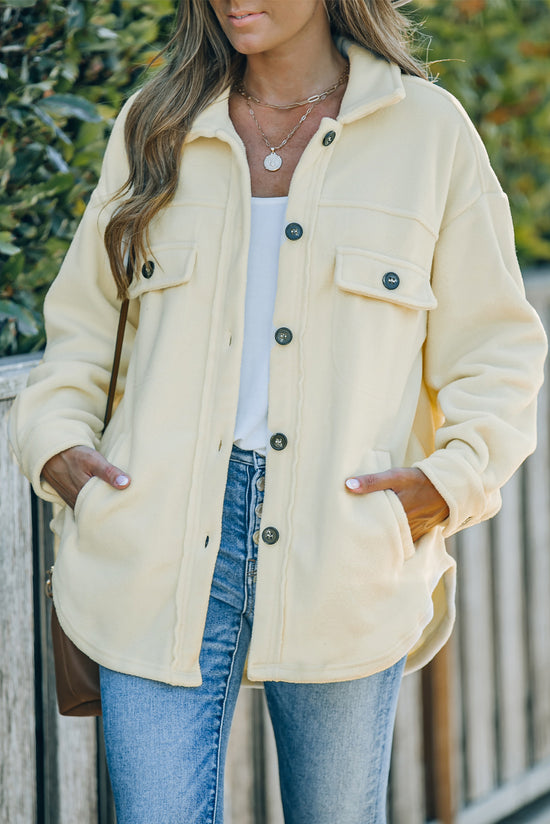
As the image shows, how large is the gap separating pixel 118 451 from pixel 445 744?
1.95m

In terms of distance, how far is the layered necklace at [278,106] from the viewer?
2.18 meters

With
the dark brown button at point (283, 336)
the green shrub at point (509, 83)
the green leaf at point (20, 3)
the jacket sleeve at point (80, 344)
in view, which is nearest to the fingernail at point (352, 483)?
the dark brown button at point (283, 336)

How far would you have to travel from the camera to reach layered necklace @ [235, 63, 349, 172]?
2178 millimetres

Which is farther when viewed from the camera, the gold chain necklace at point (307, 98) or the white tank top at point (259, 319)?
the gold chain necklace at point (307, 98)

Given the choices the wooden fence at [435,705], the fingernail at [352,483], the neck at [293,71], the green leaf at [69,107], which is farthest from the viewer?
the green leaf at [69,107]

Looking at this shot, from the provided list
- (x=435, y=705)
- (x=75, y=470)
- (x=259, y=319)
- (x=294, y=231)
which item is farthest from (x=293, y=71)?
(x=435, y=705)

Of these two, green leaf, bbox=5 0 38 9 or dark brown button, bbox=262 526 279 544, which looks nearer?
dark brown button, bbox=262 526 279 544

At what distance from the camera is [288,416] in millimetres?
2043

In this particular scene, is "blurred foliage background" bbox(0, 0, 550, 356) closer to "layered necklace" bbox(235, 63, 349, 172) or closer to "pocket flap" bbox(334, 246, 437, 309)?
"layered necklace" bbox(235, 63, 349, 172)

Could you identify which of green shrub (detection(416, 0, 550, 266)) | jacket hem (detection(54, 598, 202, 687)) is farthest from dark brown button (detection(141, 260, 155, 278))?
green shrub (detection(416, 0, 550, 266))

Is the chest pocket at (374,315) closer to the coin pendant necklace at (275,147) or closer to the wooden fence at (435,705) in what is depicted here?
the coin pendant necklace at (275,147)

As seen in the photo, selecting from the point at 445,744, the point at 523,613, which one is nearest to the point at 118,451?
the point at 445,744

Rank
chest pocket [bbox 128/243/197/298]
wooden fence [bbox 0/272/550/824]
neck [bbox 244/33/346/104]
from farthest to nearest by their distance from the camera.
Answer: wooden fence [bbox 0/272/550/824] < neck [bbox 244/33/346/104] < chest pocket [bbox 128/243/197/298]

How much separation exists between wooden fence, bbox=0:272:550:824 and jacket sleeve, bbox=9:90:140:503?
0.61 feet
